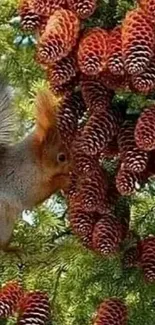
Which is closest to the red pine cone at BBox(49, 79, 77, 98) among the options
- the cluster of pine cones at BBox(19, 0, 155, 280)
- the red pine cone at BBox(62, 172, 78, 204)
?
the cluster of pine cones at BBox(19, 0, 155, 280)

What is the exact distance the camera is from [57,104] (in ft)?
2.80

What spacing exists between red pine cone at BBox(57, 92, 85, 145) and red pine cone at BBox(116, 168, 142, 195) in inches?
2.8

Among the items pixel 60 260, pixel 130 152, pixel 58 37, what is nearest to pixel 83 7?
pixel 58 37

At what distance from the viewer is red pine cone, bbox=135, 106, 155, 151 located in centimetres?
72

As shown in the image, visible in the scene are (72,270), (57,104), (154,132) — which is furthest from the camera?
(72,270)

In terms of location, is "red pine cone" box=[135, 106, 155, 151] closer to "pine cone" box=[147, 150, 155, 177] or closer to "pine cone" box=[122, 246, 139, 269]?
"pine cone" box=[147, 150, 155, 177]

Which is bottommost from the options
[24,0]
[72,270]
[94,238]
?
[72,270]

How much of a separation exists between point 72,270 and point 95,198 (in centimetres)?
Answer: 18

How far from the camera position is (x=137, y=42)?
684 mm

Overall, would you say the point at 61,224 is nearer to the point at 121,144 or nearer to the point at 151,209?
the point at 151,209

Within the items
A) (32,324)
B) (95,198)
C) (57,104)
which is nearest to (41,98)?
(57,104)

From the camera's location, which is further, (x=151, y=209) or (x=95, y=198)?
(x=151, y=209)

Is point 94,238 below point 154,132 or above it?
below

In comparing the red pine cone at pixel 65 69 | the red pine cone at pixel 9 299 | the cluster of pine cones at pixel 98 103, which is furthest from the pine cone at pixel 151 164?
the red pine cone at pixel 9 299
